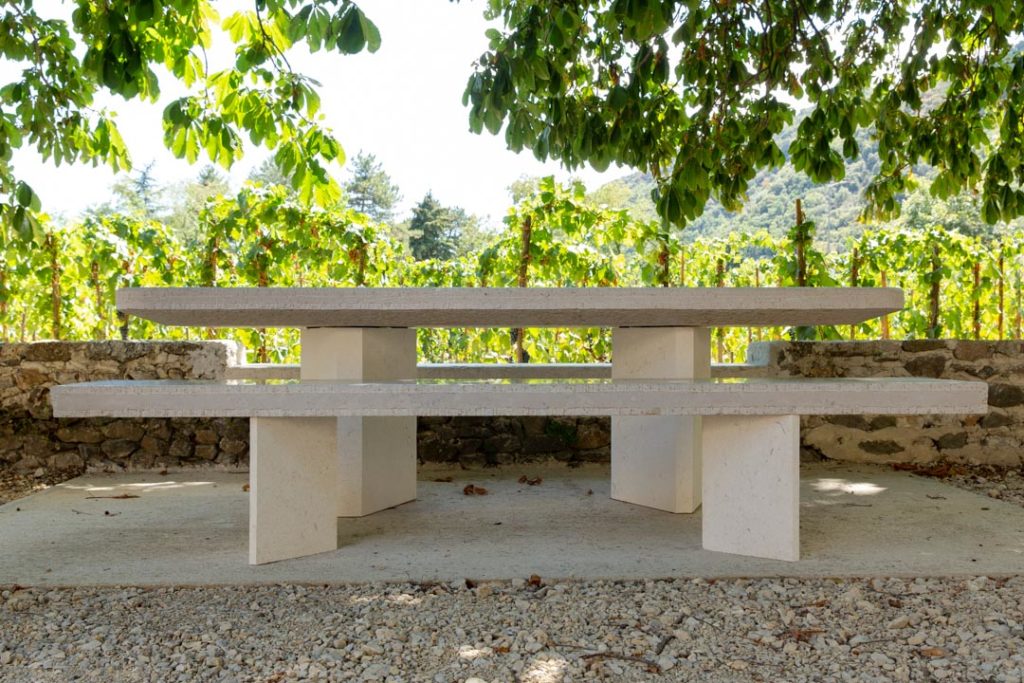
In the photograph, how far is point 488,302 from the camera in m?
3.09

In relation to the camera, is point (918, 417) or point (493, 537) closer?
point (493, 537)

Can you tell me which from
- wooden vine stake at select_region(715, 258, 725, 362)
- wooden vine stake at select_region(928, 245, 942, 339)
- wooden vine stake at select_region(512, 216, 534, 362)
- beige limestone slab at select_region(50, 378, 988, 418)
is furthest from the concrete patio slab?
wooden vine stake at select_region(715, 258, 725, 362)

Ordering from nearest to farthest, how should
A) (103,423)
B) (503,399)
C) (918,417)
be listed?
(503,399)
(103,423)
(918,417)

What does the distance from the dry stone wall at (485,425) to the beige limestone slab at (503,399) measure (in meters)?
2.24

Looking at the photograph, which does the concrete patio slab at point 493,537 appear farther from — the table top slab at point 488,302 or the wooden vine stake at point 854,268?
the wooden vine stake at point 854,268

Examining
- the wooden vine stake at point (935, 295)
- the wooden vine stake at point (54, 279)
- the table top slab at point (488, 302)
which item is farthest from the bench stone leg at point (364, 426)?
the wooden vine stake at point (935, 295)

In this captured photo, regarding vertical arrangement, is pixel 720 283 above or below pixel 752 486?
above

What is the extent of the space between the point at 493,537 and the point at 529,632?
111 cm

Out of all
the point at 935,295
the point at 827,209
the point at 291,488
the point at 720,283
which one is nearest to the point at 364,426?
the point at 291,488

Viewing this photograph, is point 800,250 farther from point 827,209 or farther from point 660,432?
point 827,209

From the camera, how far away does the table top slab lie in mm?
2994

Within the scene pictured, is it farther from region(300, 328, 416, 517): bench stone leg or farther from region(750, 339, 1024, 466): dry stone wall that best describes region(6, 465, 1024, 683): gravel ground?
region(750, 339, 1024, 466): dry stone wall

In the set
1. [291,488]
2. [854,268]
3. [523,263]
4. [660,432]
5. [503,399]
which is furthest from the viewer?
[854,268]

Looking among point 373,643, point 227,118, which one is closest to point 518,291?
point 373,643
